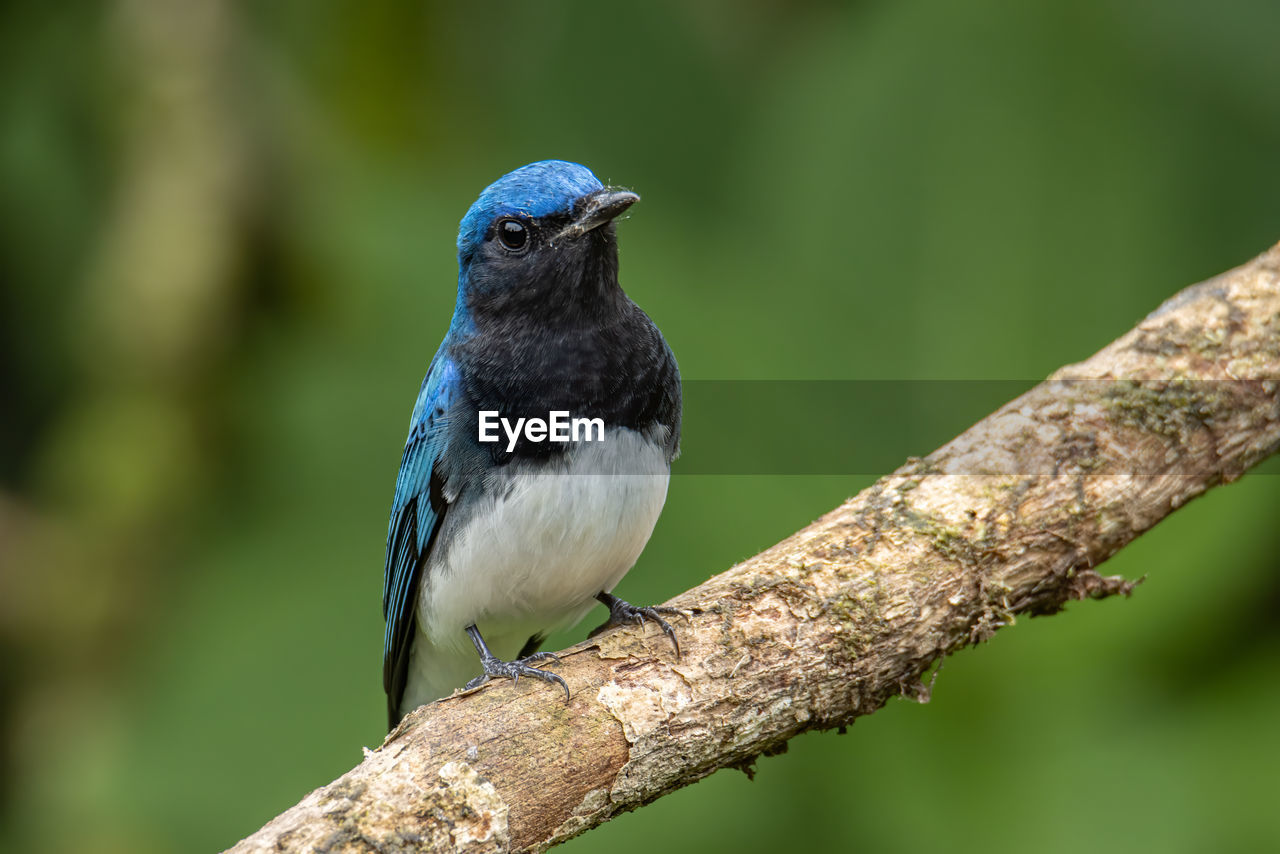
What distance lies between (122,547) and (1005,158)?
381 centimetres

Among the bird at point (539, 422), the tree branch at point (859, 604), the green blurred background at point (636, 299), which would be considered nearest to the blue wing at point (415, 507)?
the bird at point (539, 422)

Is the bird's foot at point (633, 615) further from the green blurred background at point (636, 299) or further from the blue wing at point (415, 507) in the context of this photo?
the green blurred background at point (636, 299)

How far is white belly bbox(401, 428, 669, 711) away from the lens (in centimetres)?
302

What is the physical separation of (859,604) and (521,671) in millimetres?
793

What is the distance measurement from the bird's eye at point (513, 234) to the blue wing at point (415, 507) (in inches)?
13.8

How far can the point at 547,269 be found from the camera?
3.18 meters

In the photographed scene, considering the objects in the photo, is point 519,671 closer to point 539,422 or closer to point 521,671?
point 521,671

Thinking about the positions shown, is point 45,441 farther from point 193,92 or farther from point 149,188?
point 193,92

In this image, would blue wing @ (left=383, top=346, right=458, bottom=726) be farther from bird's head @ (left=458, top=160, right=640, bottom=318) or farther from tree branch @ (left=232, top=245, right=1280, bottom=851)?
tree branch @ (left=232, top=245, right=1280, bottom=851)

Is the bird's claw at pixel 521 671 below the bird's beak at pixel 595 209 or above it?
below

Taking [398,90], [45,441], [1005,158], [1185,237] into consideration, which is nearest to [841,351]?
[1005,158]

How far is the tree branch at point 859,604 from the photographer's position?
242 cm

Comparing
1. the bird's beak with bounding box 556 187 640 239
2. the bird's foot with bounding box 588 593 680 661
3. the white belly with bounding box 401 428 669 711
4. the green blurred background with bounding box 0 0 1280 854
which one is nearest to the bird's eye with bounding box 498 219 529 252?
the bird's beak with bounding box 556 187 640 239

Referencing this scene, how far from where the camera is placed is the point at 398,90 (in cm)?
565
